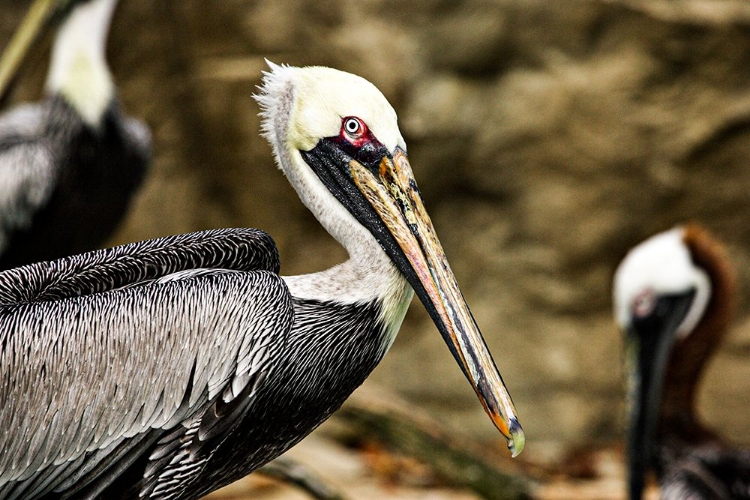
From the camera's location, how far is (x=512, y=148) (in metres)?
6.59

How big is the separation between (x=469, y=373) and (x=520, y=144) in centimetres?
423

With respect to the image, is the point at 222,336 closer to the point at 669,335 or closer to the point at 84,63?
the point at 669,335

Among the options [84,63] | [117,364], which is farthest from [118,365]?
[84,63]

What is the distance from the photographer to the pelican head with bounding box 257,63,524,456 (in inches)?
101

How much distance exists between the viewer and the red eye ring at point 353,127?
2.68m

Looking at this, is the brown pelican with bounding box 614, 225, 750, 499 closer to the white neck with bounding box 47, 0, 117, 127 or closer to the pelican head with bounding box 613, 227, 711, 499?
the pelican head with bounding box 613, 227, 711, 499

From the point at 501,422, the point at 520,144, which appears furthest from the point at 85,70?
the point at 501,422

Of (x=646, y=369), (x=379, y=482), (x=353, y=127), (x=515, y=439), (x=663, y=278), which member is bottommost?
(x=379, y=482)

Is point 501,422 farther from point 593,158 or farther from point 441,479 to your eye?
point 593,158

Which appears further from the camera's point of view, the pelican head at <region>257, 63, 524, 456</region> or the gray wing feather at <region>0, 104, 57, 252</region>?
the gray wing feather at <region>0, 104, 57, 252</region>

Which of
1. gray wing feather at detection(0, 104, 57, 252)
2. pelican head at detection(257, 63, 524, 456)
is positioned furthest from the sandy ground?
pelican head at detection(257, 63, 524, 456)

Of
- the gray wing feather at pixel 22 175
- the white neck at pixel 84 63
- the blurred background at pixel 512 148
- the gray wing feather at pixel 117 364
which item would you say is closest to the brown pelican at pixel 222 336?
the gray wing feather at pixel 117 364

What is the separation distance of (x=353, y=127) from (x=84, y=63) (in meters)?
3.40

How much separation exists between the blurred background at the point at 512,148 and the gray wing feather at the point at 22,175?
0.97 meters
